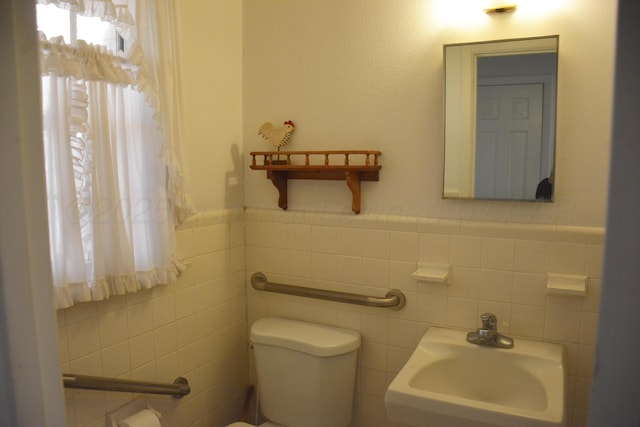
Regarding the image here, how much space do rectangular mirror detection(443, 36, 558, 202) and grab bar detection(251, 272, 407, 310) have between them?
454 mm

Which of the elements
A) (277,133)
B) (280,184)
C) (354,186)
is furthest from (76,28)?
(354,186)

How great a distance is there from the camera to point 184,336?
1.86m

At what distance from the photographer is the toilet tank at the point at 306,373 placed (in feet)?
5.92

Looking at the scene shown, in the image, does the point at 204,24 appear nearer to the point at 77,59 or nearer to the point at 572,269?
the point at 77,59

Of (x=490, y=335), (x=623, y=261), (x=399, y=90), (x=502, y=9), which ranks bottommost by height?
(x=490, y=335)

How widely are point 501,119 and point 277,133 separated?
88 centimetres

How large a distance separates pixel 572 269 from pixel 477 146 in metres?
0.51

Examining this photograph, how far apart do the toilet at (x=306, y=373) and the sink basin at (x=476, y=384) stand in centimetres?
34

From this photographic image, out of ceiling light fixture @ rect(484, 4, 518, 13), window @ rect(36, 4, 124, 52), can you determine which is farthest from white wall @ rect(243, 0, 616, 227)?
window @ rect(36, 4, 124, 52)

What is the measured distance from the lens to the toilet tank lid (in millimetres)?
1796

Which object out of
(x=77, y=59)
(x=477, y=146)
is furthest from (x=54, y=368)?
(x=477, y=146)

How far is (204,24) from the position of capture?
188 cm

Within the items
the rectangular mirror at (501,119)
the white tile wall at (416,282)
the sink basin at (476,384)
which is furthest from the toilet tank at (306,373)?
the rectangular mirror at (501,119)

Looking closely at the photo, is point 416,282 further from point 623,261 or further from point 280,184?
point 623,261
